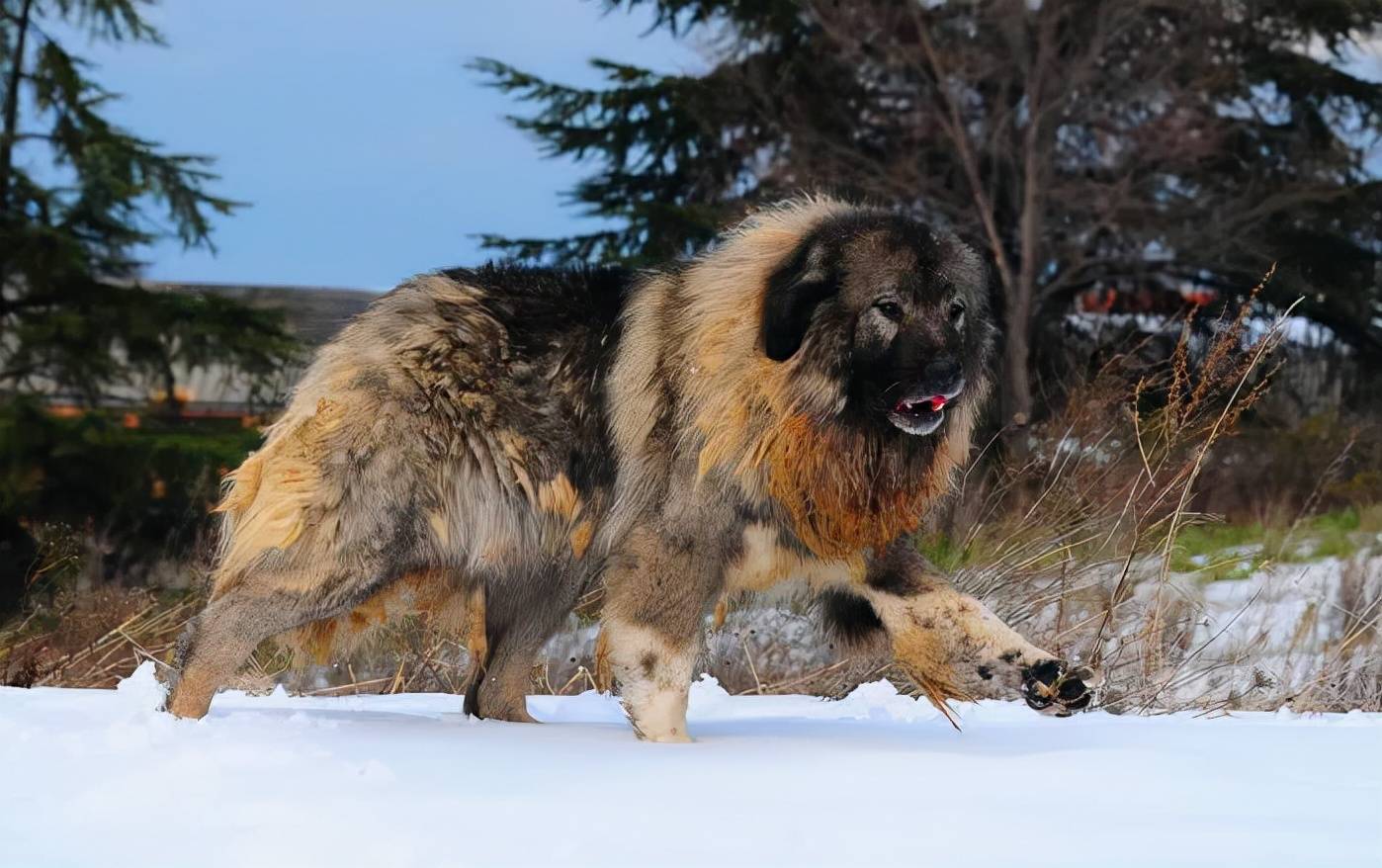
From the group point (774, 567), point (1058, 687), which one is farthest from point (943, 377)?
point (1058, 687)

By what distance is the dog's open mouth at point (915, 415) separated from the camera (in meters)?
4.38

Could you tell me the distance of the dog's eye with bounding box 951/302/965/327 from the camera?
445 centimetres

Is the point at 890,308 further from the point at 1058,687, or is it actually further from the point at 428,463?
the point at 428,463

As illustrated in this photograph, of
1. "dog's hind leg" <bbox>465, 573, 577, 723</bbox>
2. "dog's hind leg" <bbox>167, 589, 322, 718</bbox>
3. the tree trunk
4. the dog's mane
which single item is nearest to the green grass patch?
"dog's hind leg" <bbox>465, 573, 577, 723</bbox>

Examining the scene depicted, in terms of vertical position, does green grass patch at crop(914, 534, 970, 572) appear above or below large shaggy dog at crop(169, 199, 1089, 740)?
below

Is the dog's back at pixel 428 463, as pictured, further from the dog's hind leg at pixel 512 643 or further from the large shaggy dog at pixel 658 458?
the dog's hind leg at pixel 512 643

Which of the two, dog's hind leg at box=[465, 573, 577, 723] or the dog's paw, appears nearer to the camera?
the dog's paw

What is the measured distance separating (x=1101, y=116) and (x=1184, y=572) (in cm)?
1278

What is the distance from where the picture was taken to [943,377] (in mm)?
4227

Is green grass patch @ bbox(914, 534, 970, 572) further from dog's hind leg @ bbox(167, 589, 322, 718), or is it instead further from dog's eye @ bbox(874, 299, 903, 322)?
dog's hind leg @ bbox(167, 589, 322, 718)

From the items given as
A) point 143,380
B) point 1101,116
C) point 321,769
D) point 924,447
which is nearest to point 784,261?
point 924,447

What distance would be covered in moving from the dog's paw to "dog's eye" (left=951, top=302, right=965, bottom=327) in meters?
1.04

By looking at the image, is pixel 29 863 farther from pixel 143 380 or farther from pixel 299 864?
pixel 143 380

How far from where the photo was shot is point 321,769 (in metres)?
3.65
